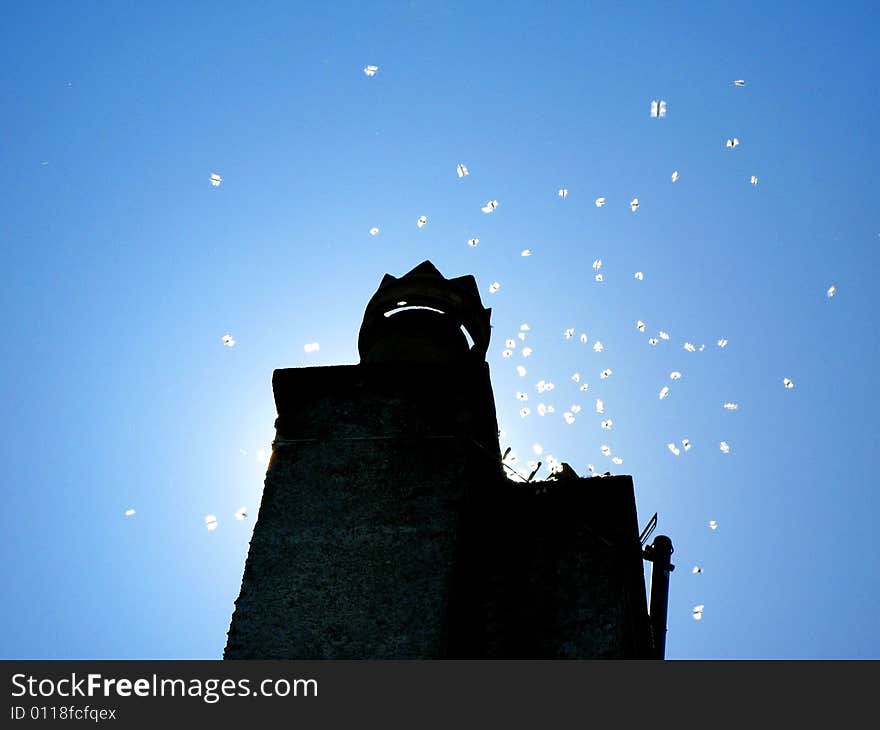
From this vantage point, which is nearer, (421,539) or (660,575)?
(421,539)

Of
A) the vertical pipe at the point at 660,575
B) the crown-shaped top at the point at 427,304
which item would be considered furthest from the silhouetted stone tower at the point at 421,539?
the crown-shaped top at the point at 427,304

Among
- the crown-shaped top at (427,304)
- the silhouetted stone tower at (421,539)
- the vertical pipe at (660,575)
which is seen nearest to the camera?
the silhouetted stone tower at (421,539)

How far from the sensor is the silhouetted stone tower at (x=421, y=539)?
4.40 metres

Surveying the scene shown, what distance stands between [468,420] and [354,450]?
60 cm

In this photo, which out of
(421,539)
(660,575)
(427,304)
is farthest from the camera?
(427,304)

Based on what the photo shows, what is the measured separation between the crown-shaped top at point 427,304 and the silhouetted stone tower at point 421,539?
2.02 ft

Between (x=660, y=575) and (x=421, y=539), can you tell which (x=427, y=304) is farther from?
(x=660, y=575)

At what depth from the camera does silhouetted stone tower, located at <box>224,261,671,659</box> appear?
14.4 ft

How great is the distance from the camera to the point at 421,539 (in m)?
4.62

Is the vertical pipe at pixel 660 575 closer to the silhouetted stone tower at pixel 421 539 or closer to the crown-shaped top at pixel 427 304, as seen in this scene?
the silhouetted stone tower at pixel 421 539

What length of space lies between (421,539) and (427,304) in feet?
6.33

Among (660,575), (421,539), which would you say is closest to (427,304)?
(421,539)
